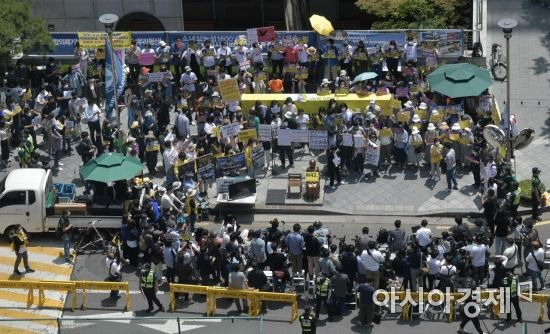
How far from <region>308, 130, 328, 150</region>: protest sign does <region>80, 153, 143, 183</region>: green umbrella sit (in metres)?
5.52

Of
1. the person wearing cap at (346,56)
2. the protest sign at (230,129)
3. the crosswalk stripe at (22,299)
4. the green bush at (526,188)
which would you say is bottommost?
the crosswalk stripe at (22,299)

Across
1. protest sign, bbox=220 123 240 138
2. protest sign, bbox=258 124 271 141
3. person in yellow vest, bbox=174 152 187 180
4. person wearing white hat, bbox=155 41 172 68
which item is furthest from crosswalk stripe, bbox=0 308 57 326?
person wearing white hat, bbox=155 41 172 68

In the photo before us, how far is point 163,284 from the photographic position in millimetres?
32719

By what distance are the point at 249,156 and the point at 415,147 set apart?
490 cm

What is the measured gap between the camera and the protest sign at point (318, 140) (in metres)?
38.2

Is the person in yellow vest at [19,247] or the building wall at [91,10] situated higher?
the building wall at [91,10]

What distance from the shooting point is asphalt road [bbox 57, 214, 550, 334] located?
2842 centimetres

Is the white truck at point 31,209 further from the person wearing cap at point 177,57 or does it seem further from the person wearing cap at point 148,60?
the person wearing cap at point 177,57

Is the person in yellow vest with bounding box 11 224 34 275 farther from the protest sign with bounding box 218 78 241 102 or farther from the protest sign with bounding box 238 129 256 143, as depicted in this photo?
the protest sign with bounding box 218 78 241 102

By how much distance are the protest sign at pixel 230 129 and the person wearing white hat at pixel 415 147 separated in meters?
5.13

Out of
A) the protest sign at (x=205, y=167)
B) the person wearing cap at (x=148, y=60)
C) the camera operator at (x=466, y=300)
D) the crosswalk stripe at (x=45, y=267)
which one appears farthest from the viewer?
the person wearing cap at (x=148, y=60)

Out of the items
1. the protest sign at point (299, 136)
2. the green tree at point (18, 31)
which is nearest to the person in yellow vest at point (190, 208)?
the protest sign at point (299, 136)

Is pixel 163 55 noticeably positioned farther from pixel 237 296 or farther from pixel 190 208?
pixel 237 296

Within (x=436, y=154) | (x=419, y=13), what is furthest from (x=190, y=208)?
(x=419, y=13)
